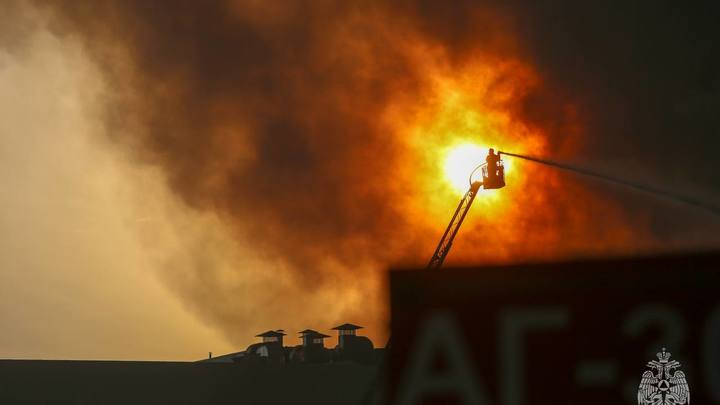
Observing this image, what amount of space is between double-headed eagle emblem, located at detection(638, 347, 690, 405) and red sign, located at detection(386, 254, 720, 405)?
1.0 inches

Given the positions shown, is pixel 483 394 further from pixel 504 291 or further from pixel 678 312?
pixel 678 312

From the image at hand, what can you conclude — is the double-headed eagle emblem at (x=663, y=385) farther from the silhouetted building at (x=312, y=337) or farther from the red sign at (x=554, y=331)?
the silhouetted building at (x=312, y=337)

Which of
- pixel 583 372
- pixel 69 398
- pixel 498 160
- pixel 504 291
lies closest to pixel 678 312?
pixel 583 372

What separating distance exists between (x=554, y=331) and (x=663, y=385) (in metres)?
1.77

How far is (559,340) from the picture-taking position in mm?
13094

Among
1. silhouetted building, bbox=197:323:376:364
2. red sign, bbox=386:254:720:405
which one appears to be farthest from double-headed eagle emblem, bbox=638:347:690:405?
silhouetted building, bbox=197:323:376:364

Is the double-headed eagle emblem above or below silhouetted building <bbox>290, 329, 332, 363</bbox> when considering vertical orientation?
below

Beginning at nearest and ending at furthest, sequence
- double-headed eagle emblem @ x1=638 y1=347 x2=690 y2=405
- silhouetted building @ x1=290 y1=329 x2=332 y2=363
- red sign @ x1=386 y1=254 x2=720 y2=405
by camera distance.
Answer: double-headed eagle emblem @ x1=638 y1=347 x2=690 y2=405 → red sign @ x1=386 y1=254 x2=720 y2=405 → silhouetted building @ x1=290 y1=329 x2=332 y2=363

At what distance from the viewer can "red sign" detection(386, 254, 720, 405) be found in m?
12.2

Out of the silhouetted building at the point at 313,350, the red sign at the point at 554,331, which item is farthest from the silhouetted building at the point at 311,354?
the red sign at the point at 554,331

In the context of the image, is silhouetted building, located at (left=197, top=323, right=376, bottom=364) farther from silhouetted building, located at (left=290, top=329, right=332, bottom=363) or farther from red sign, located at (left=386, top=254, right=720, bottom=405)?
red sign, located at (left=386, top=254, right=720, bottom=405)

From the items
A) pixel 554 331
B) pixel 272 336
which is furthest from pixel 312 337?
pixel 554 331

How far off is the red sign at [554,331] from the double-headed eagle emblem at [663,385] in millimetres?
24

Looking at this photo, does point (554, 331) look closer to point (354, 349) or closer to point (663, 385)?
point (663, 385)
